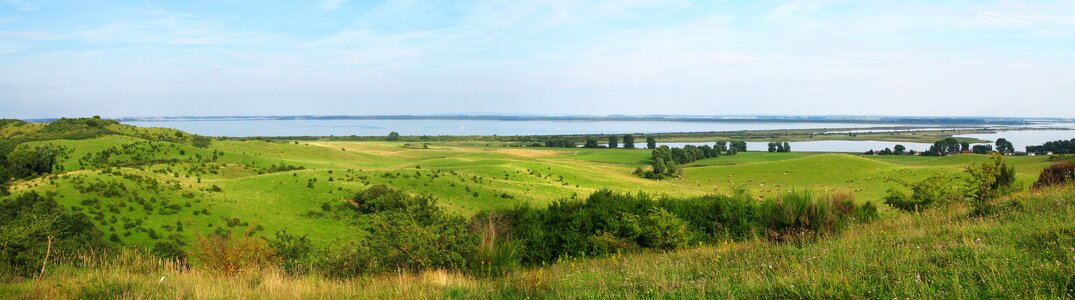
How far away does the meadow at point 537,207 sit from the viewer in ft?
21.2

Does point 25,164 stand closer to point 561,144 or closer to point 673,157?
point 673,157

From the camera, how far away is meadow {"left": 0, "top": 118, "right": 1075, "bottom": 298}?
6.45m

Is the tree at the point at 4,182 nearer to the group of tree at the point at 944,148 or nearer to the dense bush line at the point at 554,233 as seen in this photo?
the dense bush line at the point at 554,233

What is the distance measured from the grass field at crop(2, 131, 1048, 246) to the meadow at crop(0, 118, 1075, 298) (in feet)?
0.54

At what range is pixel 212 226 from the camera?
90.7 feet

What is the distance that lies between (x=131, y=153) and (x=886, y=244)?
63601mm

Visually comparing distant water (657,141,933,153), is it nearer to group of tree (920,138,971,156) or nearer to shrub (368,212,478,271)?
group of tree (920,138,971,156)

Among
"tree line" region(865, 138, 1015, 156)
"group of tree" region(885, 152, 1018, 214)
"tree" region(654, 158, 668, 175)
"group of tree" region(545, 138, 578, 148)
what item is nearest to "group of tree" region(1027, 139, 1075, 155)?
"tree line" region(865, 138, 1015, 156)

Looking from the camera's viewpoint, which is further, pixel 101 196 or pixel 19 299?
pixel 101 196

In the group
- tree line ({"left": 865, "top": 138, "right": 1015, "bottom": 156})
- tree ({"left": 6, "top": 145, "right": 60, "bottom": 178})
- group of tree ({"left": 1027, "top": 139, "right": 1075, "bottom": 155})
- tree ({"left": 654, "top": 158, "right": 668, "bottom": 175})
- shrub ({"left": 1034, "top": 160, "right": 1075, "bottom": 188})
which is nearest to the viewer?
shrub ({"left": 1034, "top": 160, "right": 1075, "bottom": 188})

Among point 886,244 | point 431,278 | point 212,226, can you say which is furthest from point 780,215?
point 212,226

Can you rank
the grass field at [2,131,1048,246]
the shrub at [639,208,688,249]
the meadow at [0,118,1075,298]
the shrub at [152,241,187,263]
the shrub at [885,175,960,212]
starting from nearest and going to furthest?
the meadow at [0,118,1075,298] → the shrub at [639,208,688,249] → the shrub at [885,175,960,212] → the shrub at [152,241,187,263] → the grass field at [2,131,1048,246]

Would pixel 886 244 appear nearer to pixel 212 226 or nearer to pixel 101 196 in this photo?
pixel 212 226

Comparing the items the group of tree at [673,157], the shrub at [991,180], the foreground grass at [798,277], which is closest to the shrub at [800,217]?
the foreground grass at [798,277]
